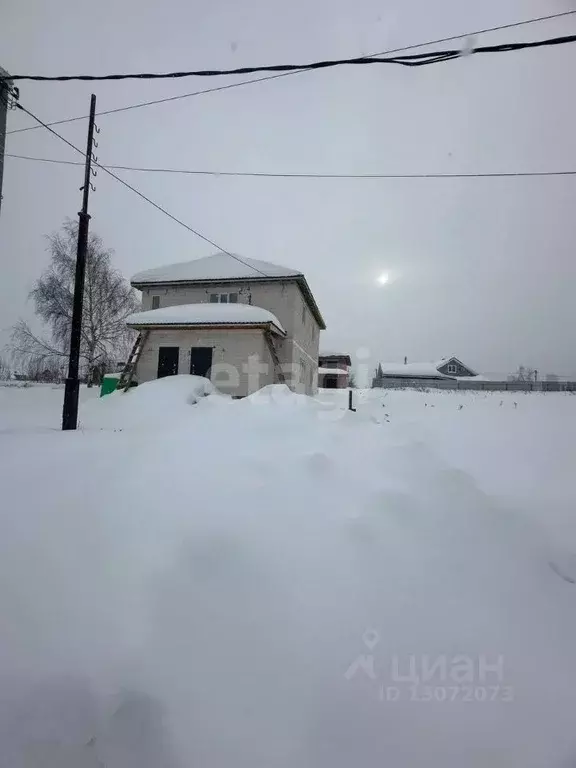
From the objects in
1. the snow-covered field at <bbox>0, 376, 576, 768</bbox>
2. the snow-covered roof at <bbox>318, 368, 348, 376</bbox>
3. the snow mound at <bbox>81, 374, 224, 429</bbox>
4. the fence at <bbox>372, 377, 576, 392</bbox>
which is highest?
the snow-covered roof at <bbox>318, 368, 348, 376</bbox>

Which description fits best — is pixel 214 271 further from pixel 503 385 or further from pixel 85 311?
pixel 503 385

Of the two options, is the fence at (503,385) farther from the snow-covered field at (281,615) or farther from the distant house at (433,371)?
the snow-covered field at (281,615)

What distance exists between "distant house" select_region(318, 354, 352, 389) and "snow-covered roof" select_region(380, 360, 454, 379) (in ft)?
31.6

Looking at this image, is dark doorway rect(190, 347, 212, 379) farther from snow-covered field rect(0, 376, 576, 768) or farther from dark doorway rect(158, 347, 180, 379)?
snow-covered field rect(0, 376, 576, 768)

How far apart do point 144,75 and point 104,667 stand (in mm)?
5941

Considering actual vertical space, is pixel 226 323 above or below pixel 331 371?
above

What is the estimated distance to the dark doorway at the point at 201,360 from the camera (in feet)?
45.7

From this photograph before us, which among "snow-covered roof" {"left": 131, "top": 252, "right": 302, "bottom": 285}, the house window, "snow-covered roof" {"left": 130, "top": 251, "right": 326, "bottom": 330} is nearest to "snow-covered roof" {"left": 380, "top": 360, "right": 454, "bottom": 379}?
"snow-covered roof" {"left": 130, "top": 251, "right": 326, "bottom": 330}

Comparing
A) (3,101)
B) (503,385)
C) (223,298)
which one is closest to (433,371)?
(503,385)

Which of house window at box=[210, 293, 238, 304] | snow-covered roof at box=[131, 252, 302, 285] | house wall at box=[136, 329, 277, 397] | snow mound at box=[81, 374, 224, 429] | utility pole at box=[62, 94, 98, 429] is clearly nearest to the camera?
utility pole at box=[62, 94, 98, 429]

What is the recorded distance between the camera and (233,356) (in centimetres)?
1366

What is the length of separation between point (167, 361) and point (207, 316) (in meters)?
2.64

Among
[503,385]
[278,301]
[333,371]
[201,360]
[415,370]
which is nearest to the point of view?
[201,360]

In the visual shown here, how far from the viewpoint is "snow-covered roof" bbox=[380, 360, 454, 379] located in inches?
1817
